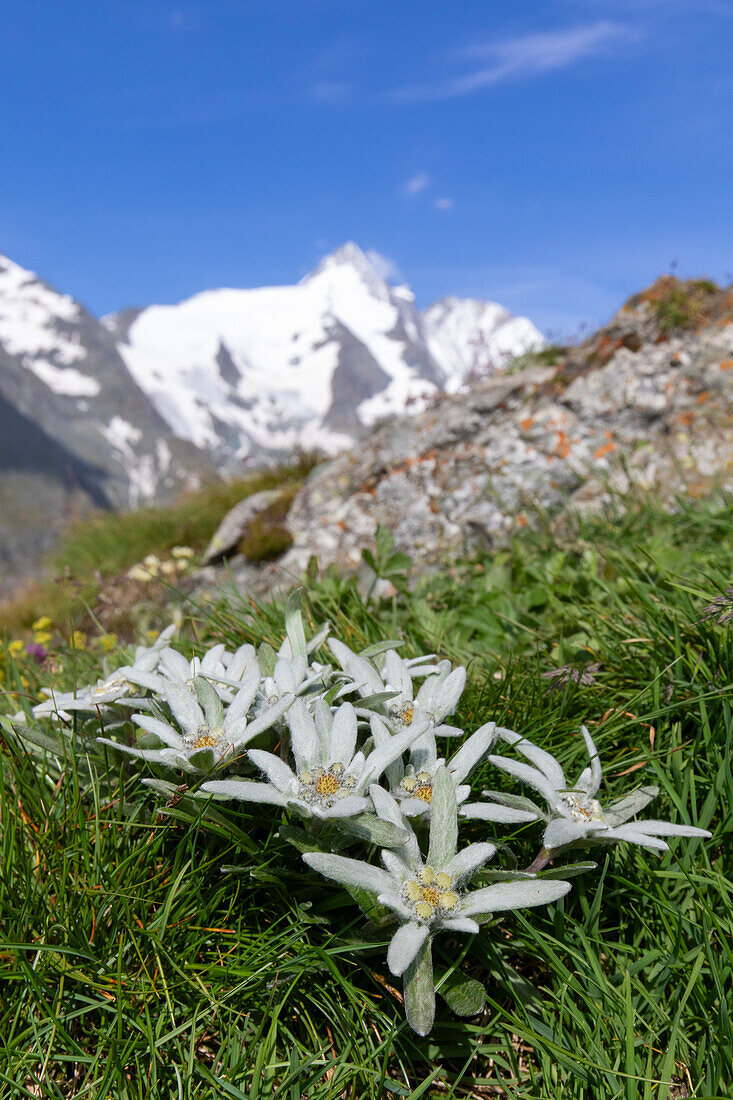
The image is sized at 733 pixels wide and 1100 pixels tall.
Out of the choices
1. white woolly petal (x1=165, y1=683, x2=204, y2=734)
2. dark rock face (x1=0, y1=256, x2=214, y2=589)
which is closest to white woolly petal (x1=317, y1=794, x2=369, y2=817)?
white woolly petal (x1=165, y1=683, x2=204, y2=734)

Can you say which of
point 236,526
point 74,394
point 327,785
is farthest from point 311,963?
point 74,394

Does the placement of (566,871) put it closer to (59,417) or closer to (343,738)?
(343,738)

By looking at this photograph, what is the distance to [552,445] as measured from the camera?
5359 mm

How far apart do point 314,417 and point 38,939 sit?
272 ft

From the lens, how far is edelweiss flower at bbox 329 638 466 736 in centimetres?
169

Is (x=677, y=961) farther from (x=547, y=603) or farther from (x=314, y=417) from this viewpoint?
(x=314, y=417)

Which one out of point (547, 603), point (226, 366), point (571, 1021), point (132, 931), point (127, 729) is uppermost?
point (226, 366)

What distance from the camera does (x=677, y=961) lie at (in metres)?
1.47

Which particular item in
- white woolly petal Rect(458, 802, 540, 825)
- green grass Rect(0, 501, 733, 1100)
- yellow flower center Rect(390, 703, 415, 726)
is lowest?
green grass Rect(0, 501, 733, 1100)

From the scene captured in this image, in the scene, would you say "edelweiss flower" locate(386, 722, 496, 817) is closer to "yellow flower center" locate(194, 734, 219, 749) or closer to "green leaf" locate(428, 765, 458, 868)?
"green leaf" locate(428, 765, 458, 868)

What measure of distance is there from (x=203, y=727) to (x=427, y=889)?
62 cm

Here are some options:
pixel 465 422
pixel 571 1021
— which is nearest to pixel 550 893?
pixel 571 1021

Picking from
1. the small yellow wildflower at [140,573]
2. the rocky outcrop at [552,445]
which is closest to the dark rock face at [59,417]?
the small yellow wildflower at [140,573]

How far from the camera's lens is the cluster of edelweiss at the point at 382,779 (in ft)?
4.09
